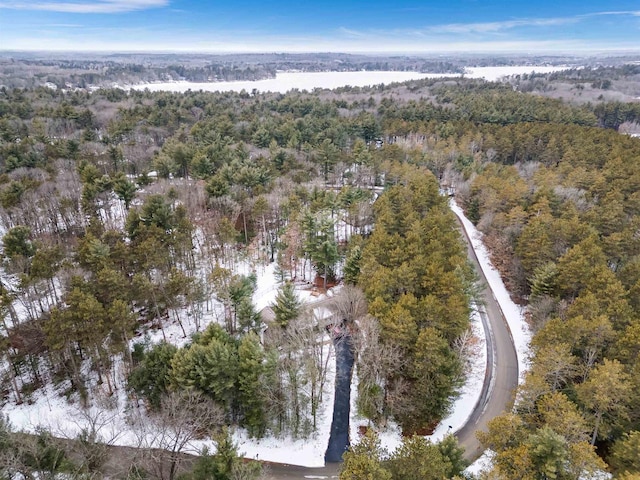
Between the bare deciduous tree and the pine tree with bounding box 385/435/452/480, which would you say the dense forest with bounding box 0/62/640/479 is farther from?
the bare deciduous tree

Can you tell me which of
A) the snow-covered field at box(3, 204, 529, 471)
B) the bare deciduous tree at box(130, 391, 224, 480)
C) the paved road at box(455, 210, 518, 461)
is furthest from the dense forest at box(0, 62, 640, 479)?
the paved road at box(455, 210, 518, 461)

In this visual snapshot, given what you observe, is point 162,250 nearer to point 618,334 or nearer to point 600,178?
point 618,334

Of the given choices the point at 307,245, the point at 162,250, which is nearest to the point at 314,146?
the point at 307,245

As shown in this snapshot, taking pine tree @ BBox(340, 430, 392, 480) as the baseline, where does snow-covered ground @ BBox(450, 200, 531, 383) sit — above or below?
Result: below

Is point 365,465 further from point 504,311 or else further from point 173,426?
point 504,311

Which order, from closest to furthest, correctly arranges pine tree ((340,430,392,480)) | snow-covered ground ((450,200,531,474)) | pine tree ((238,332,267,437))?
pine tree ((340,430,392,480)) < pine tree ((238,332,267,437)) < snow-covered ground ((450,200,531,474))

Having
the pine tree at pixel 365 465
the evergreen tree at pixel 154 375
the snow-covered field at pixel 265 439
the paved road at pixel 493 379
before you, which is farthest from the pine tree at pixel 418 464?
the evergreen tree at pixel 154 375

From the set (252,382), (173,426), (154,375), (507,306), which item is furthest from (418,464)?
(507,306)
